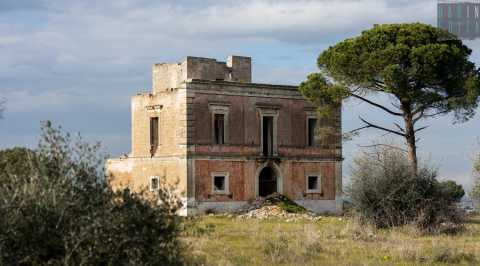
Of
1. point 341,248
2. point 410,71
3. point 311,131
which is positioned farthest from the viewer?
point 311,131

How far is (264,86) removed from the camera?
1401 inches

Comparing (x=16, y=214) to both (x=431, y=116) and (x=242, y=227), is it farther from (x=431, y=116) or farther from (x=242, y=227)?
(x=431, y=116)

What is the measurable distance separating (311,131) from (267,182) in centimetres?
324

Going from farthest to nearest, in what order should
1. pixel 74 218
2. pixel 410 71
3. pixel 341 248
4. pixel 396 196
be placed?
1. pixel 410 71
2. pixel 396 196
3. pixel 341 248
4. pixel 74 218

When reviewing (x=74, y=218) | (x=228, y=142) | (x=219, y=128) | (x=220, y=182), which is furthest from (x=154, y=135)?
(x=74, y=218)

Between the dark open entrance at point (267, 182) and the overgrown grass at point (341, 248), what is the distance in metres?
14.4

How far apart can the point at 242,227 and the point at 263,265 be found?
11133mm

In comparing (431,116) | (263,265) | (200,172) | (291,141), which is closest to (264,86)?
(291,141)

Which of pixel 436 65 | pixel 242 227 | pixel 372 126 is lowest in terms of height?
pixel 242 227

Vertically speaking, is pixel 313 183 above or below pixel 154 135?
below

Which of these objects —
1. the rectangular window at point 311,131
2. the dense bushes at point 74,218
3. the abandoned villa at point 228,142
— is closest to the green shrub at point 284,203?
the abandoned villa at point 228,142

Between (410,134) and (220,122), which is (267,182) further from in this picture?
(410,134)

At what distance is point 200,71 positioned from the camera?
3756cm

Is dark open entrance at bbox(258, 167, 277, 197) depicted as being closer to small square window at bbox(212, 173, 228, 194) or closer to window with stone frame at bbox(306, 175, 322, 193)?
window with stone frame at bbox(306, 175, 322, 193)
